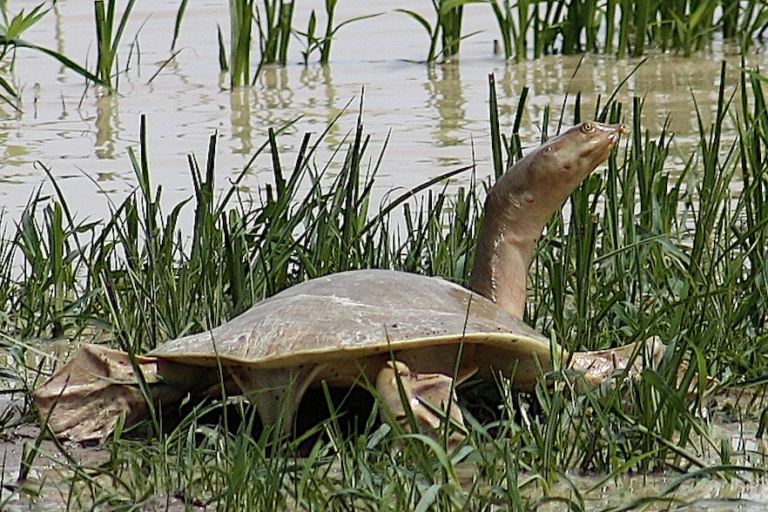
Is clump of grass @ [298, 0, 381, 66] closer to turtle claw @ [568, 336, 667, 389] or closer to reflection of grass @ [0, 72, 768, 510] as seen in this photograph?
reflection of grass @ [0, 72, 768, 510]

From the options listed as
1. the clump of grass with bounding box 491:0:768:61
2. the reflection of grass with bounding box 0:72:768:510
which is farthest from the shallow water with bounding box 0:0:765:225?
the reflection of grass with bounding box 0:72:768:510

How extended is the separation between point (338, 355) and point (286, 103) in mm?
4556

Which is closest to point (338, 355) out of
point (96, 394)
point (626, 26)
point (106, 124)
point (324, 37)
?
point (96, 394)

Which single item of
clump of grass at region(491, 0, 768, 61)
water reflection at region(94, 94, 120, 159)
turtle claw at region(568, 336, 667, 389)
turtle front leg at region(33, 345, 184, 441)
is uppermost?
clump of grass at region(491, 0, 768, 61)

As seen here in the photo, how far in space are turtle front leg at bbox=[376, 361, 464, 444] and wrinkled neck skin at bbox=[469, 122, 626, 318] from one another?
1.59 ft

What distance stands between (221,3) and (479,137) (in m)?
4.23

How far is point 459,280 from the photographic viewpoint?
12.5 ft

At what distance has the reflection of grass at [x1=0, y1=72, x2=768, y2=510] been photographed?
2.65 meters

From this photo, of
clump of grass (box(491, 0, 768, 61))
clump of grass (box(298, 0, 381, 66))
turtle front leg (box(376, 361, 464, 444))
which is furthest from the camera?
clump of grass (box(491, 0, 768, 61))

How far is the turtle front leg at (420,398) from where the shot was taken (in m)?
2.92

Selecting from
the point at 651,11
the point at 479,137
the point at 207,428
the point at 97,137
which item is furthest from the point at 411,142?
the point at 207,428

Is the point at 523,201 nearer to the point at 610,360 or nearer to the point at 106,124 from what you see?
the point at 610,360

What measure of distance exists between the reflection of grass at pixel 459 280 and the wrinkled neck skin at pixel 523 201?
0.34ft

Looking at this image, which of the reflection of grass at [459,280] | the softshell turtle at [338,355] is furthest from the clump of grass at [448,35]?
the softshell turtle at [338,355]
